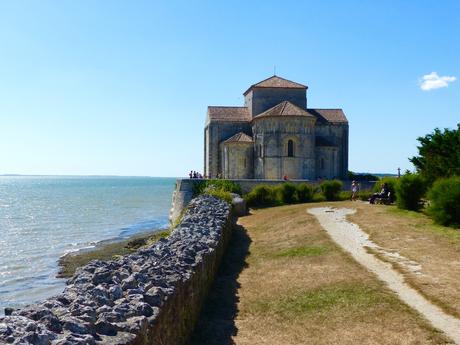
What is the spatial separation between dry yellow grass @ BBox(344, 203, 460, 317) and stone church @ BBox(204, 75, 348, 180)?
1277cm

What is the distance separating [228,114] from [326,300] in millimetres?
33055

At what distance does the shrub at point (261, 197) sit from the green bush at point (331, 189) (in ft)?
10.5

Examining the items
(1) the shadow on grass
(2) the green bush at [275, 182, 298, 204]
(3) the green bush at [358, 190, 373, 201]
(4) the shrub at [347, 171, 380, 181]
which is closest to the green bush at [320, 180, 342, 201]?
(3) the green bush at [358, 190, 373, 201]

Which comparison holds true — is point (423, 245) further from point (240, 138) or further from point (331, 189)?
point (240, 138)

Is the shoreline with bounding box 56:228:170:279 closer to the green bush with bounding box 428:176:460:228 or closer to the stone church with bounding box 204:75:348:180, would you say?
the green bush with bounding box 428:176:460:228

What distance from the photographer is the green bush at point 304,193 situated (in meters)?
31.0

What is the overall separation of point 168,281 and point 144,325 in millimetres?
1828

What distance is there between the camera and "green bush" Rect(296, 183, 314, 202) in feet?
102

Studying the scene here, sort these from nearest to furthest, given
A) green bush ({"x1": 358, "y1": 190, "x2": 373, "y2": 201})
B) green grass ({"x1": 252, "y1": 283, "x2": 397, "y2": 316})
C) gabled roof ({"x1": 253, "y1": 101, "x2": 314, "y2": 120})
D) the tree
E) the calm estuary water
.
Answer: green grass ({"x1": 252, "y1": 283, "x2": 397, "y2": 316})
the calm estuary water
the tree
green bush ({"x1": 358, "y1": 190, "x2": 373, "y2": 201})
gabled roof ({"x1": 253, "y1": 101, "x2": 314, "y2": 120})

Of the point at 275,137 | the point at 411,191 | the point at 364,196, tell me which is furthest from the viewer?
the point at 275,137

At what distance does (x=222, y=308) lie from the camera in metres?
9.60

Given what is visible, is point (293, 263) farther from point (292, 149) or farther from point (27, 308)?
point (292, 149)

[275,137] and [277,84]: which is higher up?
[277,84]

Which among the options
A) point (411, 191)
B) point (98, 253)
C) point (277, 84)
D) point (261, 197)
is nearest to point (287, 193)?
Answer: point (261, 197)
